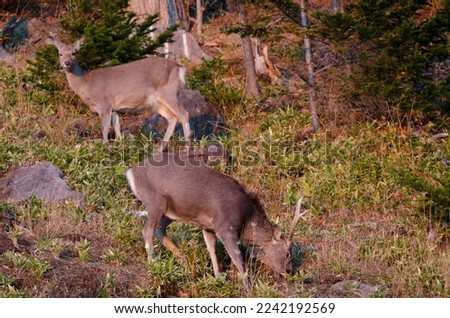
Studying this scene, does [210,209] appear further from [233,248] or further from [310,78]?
[310,78]

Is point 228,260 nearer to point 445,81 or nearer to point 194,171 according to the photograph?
point 194,171

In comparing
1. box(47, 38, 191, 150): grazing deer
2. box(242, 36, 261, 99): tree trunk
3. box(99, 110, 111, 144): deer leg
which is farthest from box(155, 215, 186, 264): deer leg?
box(242, 36, 261, 99): tree trunk

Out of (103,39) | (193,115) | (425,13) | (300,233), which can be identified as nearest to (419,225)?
(300,233)

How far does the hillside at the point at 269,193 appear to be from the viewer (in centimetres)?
879

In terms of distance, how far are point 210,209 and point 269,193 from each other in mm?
3428

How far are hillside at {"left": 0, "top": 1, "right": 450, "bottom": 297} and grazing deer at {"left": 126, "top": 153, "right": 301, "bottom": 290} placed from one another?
223 mm

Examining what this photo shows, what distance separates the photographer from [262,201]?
11.9m

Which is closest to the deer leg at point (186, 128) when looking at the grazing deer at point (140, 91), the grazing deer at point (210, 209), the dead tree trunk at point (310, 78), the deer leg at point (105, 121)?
the grazing deer at point (140, 91)

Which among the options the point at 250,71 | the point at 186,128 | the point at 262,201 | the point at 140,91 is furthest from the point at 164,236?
the point at 250,71

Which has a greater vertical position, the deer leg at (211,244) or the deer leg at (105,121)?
the deer leg at (211,244)

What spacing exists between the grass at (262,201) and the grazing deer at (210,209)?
23 cm

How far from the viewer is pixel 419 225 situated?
10500 millimetres

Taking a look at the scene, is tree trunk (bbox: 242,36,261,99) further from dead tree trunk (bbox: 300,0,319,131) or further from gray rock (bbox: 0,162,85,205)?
gray rock (bbox: 0,162,85,205)

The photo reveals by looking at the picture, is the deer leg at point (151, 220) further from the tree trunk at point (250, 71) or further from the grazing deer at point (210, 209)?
the tree trunk at point (250, 71)
